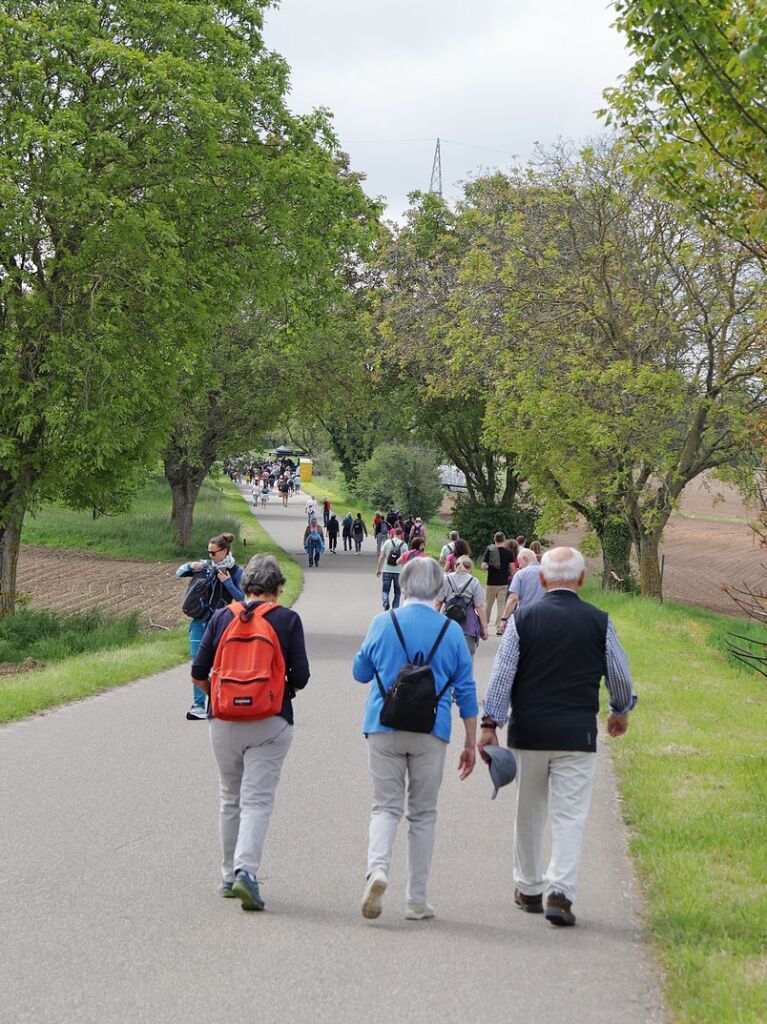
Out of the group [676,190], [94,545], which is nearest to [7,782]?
[676,190]

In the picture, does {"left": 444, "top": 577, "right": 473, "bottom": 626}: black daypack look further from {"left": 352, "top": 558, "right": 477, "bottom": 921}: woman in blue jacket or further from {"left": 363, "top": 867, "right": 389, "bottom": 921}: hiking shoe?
{"left": 363, "top": 867, "right": 389, "bottom": 921}: hiking shoe

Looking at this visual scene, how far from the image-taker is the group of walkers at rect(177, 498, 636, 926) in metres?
5.99

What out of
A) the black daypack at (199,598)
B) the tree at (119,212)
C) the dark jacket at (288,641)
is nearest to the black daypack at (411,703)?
the dark jacket at (288,641)

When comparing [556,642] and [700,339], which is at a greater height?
[700,339]

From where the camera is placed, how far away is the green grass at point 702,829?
5.12 m

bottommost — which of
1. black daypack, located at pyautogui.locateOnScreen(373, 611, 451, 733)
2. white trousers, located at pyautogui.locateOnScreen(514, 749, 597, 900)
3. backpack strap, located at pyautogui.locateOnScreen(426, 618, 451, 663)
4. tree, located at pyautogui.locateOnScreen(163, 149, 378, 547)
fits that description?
white trousers, located at pyautogui.locateOnScreen(514, 749, 597, 900)

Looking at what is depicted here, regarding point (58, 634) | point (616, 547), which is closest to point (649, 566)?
point (616, 547)

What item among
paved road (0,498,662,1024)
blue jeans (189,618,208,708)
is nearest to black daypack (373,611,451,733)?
paved road (0,498,662,1024)

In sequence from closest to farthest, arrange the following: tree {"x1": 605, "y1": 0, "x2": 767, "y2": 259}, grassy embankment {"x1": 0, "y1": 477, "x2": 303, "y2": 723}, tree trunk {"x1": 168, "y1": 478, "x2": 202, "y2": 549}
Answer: tree {"x1": 605, "y1": 0, "x2": 767, "y2": 259}
grassy embankment {"x1": 0, "y1": 477, "x2": 303, "y2": 723}
tree trunk {"x1": 168, "y1": 478, "x2": 202, "y2": 549}

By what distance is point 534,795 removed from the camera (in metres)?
6.17

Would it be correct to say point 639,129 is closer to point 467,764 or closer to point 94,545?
point 467,764

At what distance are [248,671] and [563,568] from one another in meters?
1.59

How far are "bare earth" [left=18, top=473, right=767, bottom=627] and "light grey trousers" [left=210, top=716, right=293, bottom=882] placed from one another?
423 centimetres

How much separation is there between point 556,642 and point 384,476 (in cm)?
5005
